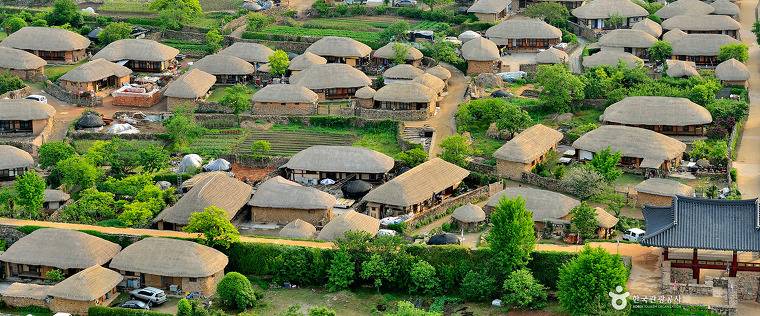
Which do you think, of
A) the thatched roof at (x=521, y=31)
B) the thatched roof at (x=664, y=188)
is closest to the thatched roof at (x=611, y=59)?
the thatched roof at (x=521, y=31)

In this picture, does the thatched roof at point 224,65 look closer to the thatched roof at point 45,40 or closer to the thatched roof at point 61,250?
the thatched roof at point 45,40

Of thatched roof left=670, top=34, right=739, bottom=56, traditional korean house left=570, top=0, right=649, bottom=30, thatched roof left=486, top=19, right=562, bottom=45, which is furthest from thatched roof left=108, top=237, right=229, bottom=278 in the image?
traditional korean house left=570, top=0, right=649, bottom=30

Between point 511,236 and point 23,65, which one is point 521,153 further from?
point 23,65

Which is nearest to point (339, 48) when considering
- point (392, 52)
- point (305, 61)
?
point (392, 52)

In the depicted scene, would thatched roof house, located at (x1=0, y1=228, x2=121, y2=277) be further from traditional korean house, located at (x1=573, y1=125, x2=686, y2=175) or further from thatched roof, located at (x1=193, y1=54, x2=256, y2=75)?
thatched roof, located at (x1=193, y1=54, x2=256, y2=75)

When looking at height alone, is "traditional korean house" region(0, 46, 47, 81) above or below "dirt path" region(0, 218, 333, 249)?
above

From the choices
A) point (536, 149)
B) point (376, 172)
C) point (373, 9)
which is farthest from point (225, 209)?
point (373, 9)
